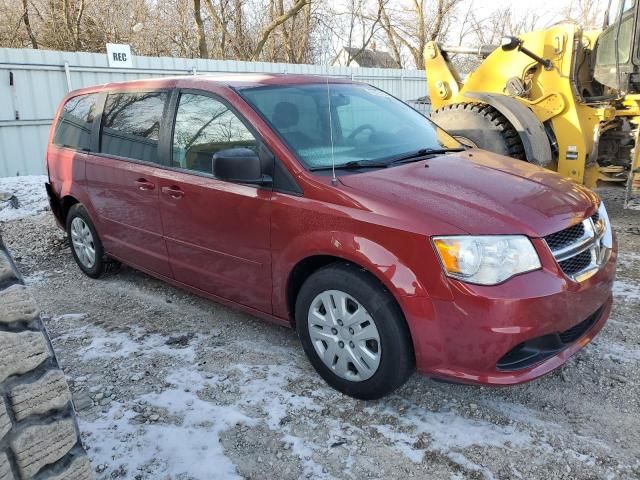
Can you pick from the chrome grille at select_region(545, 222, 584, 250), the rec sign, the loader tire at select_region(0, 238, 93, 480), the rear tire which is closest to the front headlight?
the chrome grille at select_region(545, 222, 584, 250)

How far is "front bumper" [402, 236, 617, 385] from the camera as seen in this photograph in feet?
7.98

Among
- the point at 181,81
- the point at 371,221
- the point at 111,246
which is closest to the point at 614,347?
the point at 371,221

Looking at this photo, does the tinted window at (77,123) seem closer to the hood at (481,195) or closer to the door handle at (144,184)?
the door handle at (144,184)

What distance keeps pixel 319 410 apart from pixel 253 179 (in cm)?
134

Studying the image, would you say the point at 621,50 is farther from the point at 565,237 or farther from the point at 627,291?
the point at 565,237

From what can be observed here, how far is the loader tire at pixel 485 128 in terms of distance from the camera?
6.12 metres

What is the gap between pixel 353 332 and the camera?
9.29 ft

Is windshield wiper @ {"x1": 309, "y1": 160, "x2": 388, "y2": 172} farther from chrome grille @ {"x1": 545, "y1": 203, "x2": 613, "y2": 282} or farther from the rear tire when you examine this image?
the rear tire

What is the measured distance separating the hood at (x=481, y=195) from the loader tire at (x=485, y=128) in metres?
2.90

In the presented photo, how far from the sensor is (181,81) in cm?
383

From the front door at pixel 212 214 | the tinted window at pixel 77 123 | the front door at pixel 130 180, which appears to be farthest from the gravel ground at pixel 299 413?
the tinted window at pixel 77 123

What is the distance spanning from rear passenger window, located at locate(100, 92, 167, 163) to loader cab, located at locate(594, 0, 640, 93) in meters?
5.01

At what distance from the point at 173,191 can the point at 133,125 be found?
878 mm

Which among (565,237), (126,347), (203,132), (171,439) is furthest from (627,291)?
(126,347)
